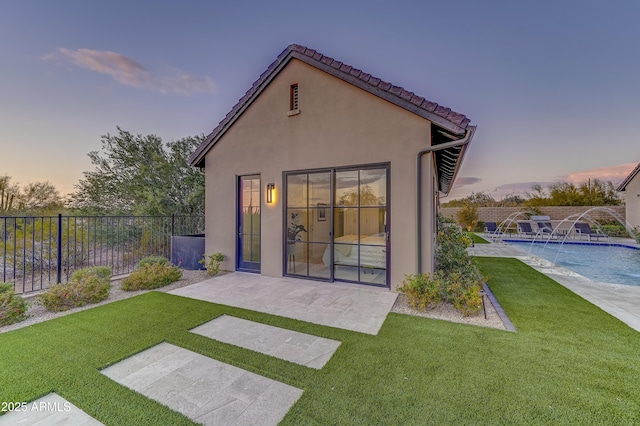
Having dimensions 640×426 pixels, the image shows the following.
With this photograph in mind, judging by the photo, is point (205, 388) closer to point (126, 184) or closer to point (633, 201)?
point (126, 184)

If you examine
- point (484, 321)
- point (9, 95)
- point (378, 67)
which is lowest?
point (484, 321)

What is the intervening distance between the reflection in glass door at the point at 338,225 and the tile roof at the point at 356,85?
4.99ft

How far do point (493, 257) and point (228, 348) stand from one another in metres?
11.8

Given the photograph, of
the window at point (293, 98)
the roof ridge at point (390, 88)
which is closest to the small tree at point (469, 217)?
the roof ridge at point (390, 88)

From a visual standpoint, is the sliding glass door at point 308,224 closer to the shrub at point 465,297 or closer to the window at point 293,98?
the window at point 293,98

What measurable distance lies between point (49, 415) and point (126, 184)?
14.6m

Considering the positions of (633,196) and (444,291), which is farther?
(633,196)

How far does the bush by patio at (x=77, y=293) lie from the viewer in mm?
4891

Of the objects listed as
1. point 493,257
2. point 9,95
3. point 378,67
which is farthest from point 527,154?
point 9,95

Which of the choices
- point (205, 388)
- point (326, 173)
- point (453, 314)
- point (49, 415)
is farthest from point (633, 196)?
point (49, 415)

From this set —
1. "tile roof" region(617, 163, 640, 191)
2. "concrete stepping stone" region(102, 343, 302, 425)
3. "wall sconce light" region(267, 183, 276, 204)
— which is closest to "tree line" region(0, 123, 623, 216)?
"wall sconce light" region(267, 183, 276, 204)

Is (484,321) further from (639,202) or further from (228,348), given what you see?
(639,202)

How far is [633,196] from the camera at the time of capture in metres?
18.4

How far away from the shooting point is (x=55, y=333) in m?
3.95
